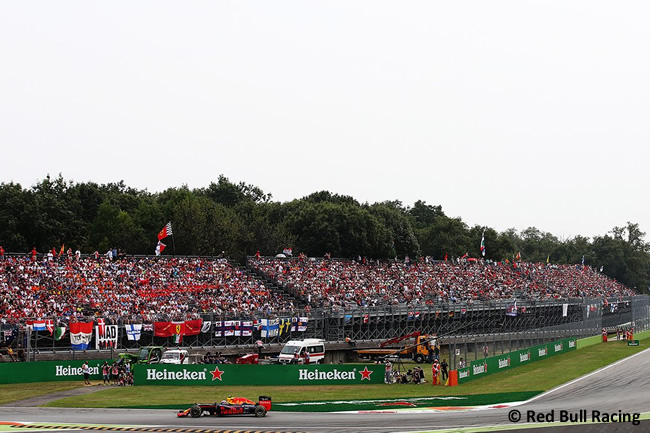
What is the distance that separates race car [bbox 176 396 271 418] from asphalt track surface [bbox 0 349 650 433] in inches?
10.6

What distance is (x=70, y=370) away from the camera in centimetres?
4784

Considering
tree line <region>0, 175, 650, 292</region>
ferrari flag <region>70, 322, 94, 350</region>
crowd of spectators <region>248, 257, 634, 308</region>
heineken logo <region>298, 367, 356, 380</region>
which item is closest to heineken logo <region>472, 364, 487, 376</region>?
heineken logo <region>298, 367, 356, 380</region>

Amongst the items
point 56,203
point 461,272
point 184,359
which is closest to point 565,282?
point 461,272

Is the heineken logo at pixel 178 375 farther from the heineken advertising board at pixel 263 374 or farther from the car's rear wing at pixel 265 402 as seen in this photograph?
the car's rear wing at pixel 265 402

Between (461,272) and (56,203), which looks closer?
(56,203)

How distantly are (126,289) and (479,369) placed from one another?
2779cm

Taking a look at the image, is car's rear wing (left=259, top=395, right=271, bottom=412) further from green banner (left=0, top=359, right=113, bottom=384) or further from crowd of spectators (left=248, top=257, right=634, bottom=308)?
crowd of spectators (left=248, top=257, right=634, bottom=308)

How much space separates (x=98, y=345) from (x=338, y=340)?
20764 mm

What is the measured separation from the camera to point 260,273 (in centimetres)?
7775

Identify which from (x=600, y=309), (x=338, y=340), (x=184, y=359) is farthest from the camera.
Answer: (x=600, y=309)

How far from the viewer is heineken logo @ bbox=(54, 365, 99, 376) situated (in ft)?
156

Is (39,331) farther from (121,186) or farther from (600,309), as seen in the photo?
(121,186)

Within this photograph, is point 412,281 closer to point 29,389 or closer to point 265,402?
point 29,389

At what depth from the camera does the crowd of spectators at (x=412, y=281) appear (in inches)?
3007
